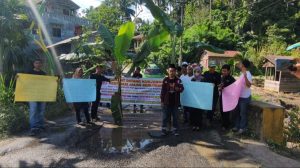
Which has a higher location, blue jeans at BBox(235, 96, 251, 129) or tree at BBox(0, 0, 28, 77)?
tree at BBox(0, 0, 28, 77)

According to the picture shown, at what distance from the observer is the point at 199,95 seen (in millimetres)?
7551

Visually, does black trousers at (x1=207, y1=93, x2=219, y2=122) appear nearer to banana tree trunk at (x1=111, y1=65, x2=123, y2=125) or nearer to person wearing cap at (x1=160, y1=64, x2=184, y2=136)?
person wearing cap at (x1=160, y1=64, x2=184, y2=136)

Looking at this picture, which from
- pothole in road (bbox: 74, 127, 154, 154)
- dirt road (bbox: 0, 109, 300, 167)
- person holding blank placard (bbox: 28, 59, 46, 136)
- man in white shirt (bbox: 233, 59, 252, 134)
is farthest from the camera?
person holding blank placard (bbox: 28, 59, 46, 136)

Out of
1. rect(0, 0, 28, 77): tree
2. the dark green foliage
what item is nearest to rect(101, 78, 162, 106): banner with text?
the dark green foliage

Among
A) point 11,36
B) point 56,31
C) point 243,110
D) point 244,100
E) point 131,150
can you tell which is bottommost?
point 131,150

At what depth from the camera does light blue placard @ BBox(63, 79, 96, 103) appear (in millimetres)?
8141

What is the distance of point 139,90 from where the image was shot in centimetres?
887

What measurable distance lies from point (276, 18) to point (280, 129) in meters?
36.8

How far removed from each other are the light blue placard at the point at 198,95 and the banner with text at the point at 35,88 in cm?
340

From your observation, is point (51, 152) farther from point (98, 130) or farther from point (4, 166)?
point (98, 130)

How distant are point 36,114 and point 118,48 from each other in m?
2.64

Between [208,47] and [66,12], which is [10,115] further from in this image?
[66,12]

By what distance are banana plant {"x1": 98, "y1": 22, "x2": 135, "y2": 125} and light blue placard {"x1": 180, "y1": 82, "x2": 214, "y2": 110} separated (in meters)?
1.79

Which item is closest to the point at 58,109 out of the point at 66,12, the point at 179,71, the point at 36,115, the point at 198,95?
the point at 36,115
